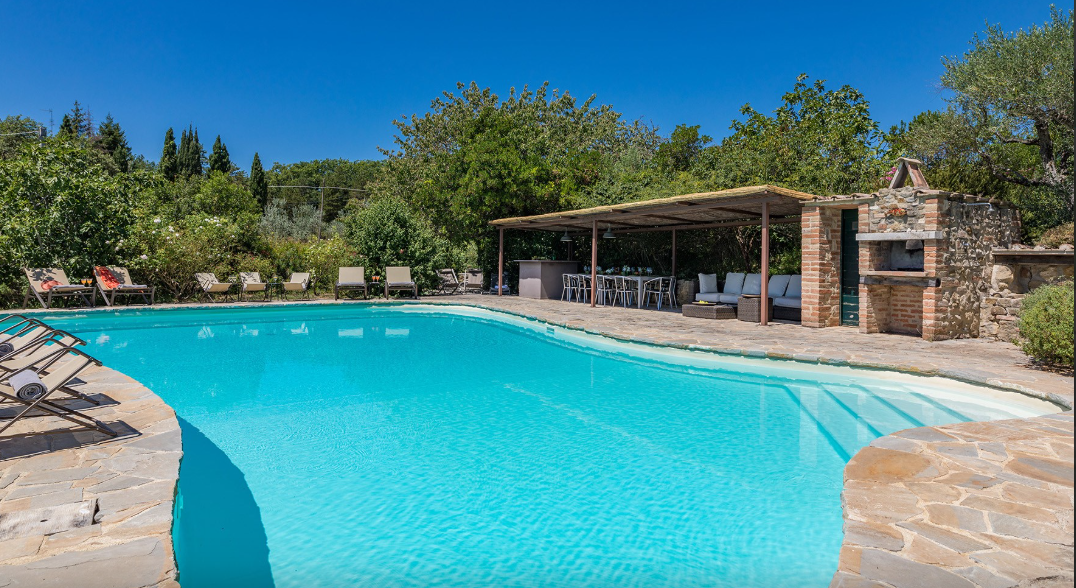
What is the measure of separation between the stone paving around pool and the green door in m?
9.36

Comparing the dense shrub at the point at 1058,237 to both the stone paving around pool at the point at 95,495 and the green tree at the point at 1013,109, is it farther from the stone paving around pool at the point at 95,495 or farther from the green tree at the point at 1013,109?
the stone paving around pool at the point at 95,495

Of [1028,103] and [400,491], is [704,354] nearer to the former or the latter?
[400,491]

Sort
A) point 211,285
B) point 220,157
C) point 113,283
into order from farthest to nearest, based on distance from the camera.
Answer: point 220,157 → point 211,285 → point 113,283

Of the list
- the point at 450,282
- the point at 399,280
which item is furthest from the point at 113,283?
the point at 450,282

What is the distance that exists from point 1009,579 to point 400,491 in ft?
9.47

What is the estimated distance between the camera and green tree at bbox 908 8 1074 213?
11.8 m

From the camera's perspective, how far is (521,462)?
4117 mm

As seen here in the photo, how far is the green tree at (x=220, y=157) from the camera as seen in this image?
4209 centimetres

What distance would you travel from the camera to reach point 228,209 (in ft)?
97.0

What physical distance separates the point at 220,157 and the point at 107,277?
34672 millimetres

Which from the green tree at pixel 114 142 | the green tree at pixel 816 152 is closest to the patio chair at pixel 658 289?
the green tree at pixel 816 152

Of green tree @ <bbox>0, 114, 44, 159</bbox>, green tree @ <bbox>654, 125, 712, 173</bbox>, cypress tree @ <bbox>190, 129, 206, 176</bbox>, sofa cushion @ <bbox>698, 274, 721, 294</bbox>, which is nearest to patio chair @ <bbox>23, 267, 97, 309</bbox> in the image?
sofa cushion @ <bbox>698, 274, 721, 294</bbox>

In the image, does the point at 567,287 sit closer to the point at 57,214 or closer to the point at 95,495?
the point at 57,214

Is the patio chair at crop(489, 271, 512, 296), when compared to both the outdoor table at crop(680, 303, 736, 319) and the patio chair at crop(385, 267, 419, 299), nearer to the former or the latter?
the patio chair at crop(385, 267, 419, 299)
